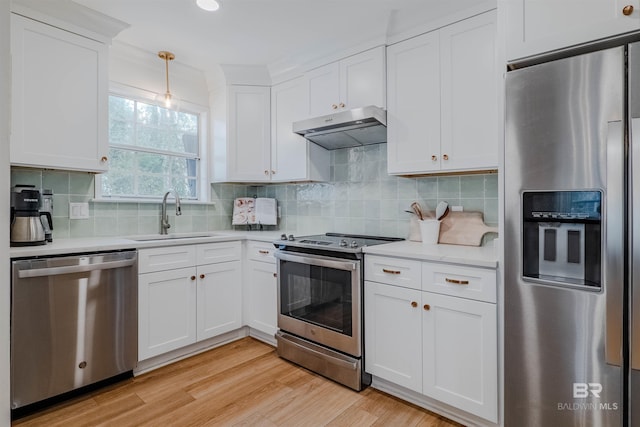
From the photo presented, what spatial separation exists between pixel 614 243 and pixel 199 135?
322 centimetres

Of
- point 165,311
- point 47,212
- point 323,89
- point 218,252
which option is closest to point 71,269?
point 47,212

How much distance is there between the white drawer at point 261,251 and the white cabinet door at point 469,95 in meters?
1.45

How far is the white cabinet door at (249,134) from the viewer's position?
3078 mm

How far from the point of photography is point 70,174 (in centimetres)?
242

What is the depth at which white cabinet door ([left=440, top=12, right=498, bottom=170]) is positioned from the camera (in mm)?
1921

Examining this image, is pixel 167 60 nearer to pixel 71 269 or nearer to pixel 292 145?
pixel 292 145

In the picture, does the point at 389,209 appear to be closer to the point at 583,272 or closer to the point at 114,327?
the point at 583,272

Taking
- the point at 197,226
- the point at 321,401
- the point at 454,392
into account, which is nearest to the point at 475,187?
the point at 454,392

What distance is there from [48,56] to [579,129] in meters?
2.87

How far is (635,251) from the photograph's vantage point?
1.17 metres

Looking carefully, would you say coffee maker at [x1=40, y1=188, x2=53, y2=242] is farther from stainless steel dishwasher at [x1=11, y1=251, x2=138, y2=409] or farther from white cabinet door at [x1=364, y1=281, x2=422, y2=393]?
white cabinet door at [x1=364, y1=281, x2=422, y2=393]

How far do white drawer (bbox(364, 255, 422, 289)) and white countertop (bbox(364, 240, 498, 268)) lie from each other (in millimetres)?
38
